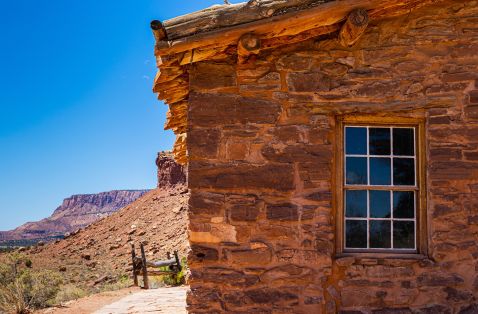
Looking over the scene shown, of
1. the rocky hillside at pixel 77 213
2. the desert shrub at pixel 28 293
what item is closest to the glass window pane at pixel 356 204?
the desert shrub at pixel 28 293

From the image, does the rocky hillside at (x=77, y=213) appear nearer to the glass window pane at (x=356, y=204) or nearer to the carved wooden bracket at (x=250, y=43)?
the glass window pane at (x=356, y=204)

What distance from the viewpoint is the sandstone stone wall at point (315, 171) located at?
495cm

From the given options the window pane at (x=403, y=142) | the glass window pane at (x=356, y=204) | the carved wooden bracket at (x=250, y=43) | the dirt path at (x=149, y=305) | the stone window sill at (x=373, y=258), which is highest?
the carved wooden bracket at (x=250, y=43)

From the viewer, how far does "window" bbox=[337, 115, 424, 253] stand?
517 centimetres

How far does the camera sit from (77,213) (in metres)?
92.9

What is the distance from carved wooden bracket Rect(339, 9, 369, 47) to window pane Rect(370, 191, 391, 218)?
68.4 inches

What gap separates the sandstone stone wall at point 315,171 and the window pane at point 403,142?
8.4 inches

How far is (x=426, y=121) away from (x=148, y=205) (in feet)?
126

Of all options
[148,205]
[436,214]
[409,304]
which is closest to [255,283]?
[409,304]

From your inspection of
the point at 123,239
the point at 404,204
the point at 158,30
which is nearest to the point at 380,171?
the point at 404,204

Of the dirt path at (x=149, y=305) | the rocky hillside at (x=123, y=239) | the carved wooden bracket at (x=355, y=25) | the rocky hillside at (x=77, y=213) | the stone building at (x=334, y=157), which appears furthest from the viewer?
the rocky hillside at (x=77, y=213)

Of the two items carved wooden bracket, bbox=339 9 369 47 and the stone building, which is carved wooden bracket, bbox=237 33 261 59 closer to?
the stone building

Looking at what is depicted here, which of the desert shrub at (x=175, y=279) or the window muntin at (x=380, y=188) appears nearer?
the window muntin at (x=380, y=188)

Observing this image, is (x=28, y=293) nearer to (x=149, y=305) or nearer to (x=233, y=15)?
(x=149, y=305)
